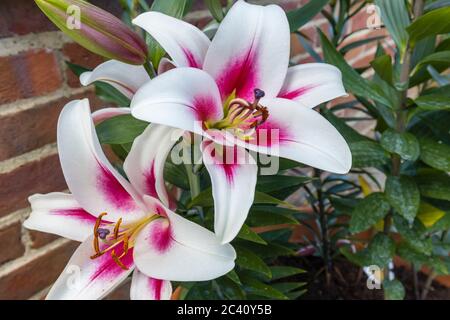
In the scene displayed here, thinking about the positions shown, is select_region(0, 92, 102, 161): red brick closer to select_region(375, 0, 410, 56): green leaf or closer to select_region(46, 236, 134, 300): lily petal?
select_region(46, 236, 134, 300): lily petal

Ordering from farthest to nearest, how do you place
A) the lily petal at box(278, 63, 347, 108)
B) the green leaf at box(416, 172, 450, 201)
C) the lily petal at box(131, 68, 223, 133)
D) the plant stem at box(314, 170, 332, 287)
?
the plant stem at box(314, 170, 332, 287)
the green leaf at box(416, 172, 450, 201)
the lily petal at box(278, 63, 347, 108)
the lily petal at box(131, 68, 223, 133)

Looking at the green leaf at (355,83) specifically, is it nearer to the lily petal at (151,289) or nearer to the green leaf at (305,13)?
the green leaf at (305,13)

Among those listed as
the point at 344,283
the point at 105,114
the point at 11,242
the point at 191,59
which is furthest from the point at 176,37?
the point at 344,283

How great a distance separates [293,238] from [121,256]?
2.45ft

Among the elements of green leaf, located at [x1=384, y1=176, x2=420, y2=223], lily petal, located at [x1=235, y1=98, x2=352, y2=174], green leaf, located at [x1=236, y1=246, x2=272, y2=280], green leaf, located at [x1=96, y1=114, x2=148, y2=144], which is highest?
lily petal, located at [x1=235, y1=98, x2=352, y2=174]

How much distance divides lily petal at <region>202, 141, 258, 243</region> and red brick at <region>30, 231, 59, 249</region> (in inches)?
22.9

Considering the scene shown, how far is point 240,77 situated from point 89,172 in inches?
7.1

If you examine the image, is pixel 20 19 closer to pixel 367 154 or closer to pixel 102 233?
pixel 102 233

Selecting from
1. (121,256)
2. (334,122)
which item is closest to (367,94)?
(334,122)

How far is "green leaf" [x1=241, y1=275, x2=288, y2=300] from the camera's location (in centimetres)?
72

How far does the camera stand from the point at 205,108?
45 cm

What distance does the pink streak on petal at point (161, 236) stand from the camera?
49cm

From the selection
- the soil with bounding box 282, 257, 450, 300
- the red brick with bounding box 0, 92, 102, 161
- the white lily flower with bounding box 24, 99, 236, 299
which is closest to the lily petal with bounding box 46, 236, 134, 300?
the white lily flower with bounding box 24, 99, 236, 299
